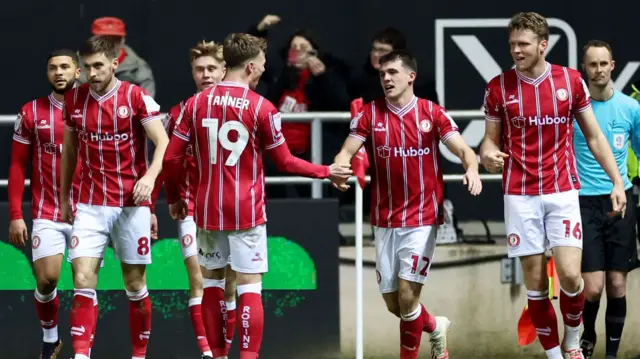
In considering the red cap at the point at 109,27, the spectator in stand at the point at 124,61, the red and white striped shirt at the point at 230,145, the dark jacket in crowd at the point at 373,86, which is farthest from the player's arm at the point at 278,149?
the red cap at the point at 109,27

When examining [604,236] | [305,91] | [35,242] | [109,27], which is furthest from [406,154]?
[109,27]

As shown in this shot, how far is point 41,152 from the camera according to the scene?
10.1 metres

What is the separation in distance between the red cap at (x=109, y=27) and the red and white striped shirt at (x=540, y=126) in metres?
3.52

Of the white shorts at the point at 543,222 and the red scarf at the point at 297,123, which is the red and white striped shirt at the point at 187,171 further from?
the white shorts at the point at 543,222

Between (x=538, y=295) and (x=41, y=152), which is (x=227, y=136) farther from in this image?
(x=538, y=295)

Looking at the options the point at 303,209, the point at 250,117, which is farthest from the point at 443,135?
the point at 303,209

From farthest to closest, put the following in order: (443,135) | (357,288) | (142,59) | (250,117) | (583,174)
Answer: (142,59) → (357,288) → (583,174) → (443,135) → (250,117)

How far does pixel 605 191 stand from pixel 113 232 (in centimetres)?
331

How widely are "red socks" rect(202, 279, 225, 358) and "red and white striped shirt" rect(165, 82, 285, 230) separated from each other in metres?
0.47

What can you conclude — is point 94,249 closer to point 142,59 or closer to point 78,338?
point 78,338

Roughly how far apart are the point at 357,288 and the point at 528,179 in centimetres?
211

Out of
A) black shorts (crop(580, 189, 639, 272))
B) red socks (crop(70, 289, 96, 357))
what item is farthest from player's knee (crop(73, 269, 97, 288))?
black shorts (crop(580, 189, 639, 272))

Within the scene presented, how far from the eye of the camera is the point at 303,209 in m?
10.9

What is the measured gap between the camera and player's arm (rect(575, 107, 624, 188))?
9188mm
